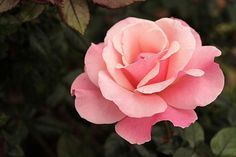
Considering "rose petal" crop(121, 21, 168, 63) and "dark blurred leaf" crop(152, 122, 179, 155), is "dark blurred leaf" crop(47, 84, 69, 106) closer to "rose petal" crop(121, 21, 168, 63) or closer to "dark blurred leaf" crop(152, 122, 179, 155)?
"dark blurred leaf" crop(152, 122, 179, 155)

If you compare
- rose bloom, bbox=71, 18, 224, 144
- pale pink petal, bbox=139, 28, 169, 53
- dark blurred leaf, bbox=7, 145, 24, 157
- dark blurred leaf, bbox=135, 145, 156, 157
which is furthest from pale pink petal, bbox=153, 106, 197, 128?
dark blurred leaf, bbox=7, 145, 24, 157

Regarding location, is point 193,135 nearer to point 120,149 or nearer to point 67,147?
point 120,149

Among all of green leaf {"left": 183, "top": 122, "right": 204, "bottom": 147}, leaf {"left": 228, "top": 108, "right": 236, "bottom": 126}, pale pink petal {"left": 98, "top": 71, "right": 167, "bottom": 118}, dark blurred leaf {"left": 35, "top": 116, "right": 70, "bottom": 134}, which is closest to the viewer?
pale pink petal {"left": 98, "top": 71, "right": 167, "bottom": 118}

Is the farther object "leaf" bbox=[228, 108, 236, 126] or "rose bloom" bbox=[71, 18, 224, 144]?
"leaf" bbox=[228, 108, 236, 126]

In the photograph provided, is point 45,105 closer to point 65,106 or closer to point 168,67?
Result: point 65,106

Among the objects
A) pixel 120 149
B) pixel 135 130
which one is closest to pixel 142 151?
pixel 120 149

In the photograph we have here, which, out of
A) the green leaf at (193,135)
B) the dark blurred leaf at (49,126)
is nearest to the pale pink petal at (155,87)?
the green leaf at (193,135)
